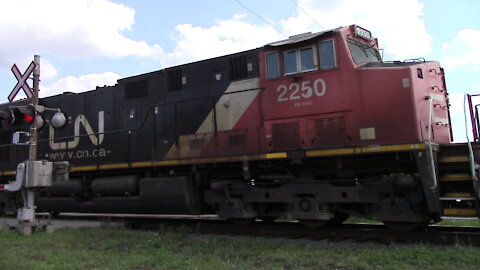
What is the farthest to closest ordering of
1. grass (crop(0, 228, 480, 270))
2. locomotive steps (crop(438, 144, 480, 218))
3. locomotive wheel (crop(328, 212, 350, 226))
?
locomotive wheel (crop(328, 212, 350, 226)), locomotive steps (crop(438, 144, 480, 218)), grass (crop(0, 228, 480, 270))

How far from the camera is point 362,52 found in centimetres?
823

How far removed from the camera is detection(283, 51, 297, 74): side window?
806cm

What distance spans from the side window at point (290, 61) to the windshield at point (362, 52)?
106 cm

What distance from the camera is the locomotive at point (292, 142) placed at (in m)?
7.04

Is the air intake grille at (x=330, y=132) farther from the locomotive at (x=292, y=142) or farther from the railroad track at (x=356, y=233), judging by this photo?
the railroad track at (x=356, y=233)

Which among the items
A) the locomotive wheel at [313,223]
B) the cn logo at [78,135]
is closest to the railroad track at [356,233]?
the locomotive wheel at [313,223]

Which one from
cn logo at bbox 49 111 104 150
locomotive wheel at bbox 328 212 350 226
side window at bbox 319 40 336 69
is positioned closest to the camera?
side window at bbox 319 40 336 69

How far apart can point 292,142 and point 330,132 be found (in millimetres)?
779

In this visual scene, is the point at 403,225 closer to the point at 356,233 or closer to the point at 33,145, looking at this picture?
the point at 356,233

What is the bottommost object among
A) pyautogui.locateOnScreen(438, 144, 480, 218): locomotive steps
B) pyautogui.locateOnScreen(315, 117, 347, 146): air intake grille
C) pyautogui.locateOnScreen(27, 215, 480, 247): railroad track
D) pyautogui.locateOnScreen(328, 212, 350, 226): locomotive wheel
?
pyautogui.locateOnScreen(27, 215, 480, 247): railroad track

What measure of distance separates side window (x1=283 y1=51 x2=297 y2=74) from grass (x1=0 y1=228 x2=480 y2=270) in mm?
3225

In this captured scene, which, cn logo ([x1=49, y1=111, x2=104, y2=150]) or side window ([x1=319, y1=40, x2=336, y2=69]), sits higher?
side window ([x1=319, y1=40, x2=336, y2=69])

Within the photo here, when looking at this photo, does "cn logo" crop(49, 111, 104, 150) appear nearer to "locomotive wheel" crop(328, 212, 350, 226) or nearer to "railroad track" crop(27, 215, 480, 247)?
"railroad track" crop(27, 215, 480, 247)

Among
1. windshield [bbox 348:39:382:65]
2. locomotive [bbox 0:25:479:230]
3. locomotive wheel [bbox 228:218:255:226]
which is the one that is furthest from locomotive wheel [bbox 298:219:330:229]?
windshield [bbox 348:39:382:65]
